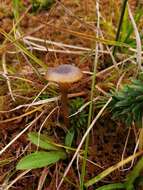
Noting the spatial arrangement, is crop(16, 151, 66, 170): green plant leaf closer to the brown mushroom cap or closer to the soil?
the soil

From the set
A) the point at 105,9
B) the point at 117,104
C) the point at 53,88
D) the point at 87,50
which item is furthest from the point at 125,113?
the point at 105,9

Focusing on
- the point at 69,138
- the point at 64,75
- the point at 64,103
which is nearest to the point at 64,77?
the point at 64,75

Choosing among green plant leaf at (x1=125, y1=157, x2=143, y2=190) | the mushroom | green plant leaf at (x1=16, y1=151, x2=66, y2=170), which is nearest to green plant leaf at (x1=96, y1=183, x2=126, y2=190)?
green plant leaf at (x1=125, y1=157, x2=143, y2=190)

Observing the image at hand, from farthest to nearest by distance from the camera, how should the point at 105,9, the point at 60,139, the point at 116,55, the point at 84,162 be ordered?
the point at 105,9
the point at 116,55
the point at 60,139
the point at 84,162

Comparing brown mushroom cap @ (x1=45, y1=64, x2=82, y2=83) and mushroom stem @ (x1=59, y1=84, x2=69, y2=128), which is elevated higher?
brown mushroom cap @ (x1=45, y1=64, x2=82, y2=83)

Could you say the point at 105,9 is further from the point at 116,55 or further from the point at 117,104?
the point at 117,104
